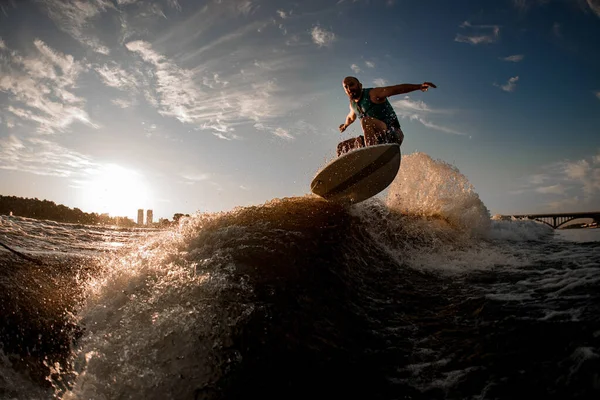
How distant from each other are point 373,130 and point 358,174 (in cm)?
152

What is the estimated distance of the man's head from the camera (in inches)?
336

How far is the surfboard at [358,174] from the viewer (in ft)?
24.1

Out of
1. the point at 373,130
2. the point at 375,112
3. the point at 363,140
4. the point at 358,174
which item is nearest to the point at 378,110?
the point at 375,112

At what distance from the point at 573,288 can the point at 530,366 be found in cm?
198

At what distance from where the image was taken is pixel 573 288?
155 inches

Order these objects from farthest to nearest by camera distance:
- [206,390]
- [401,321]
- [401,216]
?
[401,216]
[401,321]
[206,390]

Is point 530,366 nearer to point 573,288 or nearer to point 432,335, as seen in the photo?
point 432,335

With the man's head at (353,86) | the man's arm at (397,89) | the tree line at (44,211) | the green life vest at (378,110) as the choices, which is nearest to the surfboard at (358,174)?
the green life vest at (378,110)

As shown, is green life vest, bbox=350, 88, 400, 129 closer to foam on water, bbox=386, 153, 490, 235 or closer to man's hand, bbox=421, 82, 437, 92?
man's hand, bbox=421, 82, 437, 92

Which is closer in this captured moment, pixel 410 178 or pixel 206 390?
pixel 206 390

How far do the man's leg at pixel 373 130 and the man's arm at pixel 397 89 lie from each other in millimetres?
645

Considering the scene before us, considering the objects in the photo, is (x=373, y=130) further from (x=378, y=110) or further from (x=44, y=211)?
(x=44, y=211)

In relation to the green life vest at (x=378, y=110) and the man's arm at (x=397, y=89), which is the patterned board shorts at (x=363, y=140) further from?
the man's arm at (x=397, y=89)

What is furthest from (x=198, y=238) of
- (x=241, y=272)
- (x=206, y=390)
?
(x=206, y=390)
